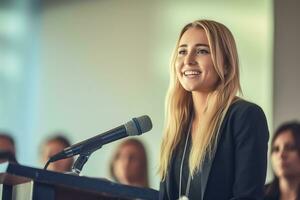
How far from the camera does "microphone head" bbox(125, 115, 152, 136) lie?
1801 mm

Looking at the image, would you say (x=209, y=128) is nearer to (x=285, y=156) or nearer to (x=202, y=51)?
(x=202, y=51)

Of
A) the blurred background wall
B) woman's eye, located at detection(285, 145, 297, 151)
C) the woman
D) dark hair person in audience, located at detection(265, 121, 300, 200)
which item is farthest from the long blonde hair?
the blurred background wall

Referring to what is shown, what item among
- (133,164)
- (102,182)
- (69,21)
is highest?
(69,21)

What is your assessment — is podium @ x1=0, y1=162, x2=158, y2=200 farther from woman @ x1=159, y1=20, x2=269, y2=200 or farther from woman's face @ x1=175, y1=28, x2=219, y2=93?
woman's face @ x1=175, y1=28, x2=219, y2=93

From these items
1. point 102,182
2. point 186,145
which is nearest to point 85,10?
point 186,145

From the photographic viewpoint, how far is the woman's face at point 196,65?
193cm

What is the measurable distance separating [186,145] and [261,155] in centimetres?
25

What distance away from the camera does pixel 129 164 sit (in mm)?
3998

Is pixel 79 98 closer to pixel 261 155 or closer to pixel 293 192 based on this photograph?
pixel 293 192

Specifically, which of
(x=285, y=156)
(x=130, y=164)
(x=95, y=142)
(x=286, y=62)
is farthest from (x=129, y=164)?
(x=95, y=142)

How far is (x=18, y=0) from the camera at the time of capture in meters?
5.79

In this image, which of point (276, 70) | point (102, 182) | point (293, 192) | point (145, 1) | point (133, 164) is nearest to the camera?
point (102, 182)

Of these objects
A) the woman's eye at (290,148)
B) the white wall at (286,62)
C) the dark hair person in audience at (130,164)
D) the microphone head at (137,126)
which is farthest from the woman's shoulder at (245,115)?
the white wall at (286,62)

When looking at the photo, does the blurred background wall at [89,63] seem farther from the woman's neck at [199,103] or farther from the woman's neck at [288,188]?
the woman's neck at [199,103]
